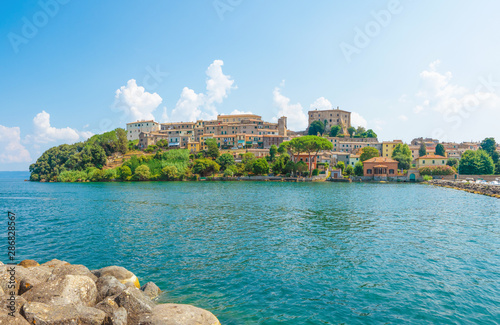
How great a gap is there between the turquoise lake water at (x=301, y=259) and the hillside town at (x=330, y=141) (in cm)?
6598

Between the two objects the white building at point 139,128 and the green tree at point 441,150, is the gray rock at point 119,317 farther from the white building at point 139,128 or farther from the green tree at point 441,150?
the white building at point 139,128

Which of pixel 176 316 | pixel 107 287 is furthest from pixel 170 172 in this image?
pixel 176 316

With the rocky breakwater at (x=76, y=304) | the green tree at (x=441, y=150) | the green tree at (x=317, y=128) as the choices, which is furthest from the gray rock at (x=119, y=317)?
the green tree at (x=441, y=150)

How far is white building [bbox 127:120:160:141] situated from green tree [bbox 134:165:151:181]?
50.0m

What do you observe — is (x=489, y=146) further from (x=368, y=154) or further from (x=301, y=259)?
(x=301, y=259)

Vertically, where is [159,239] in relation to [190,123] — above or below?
below

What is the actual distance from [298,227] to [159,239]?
A: 1079cm

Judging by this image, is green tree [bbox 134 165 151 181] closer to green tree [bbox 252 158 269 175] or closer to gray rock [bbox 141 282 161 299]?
green tree [bbox 252 158 269 175]

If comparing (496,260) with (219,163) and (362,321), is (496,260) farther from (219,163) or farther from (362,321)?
(219,163)

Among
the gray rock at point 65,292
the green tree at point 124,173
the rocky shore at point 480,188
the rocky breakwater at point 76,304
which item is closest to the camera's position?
the rocky breakwater at point 76,304

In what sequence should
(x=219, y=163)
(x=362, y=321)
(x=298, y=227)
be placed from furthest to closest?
(x=219, y=163), (x=298, y=227), (x=362, y=321)

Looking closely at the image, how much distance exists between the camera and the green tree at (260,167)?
9512 cm

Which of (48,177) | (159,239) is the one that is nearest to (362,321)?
(159,239)

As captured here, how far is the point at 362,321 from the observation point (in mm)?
9914
